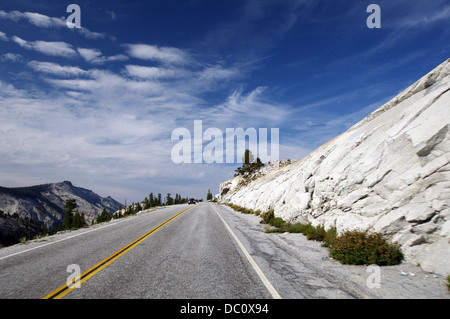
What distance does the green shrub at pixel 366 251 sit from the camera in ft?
20.9

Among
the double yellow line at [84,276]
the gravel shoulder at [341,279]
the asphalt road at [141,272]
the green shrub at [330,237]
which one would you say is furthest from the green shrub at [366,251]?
the double yellow line at [84,276]

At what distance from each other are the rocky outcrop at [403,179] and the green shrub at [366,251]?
373 millimetres

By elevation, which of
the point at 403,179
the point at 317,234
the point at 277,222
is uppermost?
the point at 403,179

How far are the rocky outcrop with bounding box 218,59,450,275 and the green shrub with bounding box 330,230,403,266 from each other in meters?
0.37

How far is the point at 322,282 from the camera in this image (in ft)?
17.3

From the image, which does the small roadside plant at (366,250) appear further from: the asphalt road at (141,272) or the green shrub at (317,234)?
the asphalt road at (141,272)

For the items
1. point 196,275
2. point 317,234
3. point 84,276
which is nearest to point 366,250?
point 317,234

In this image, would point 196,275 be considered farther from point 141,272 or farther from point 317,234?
point 317,234

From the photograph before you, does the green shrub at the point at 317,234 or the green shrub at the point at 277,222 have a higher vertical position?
the green shrub at the point at 317,234

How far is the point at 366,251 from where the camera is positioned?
21.7ft

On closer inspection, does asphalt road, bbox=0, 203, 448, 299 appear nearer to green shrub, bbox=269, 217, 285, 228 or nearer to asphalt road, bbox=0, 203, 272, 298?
asphalt road, bbox=0, 203, 272, 298

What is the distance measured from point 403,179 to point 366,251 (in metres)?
2.83
